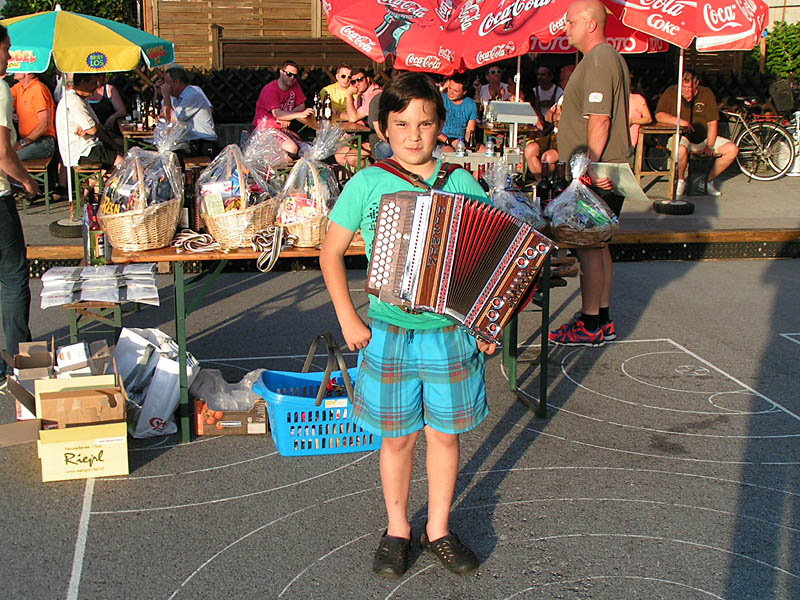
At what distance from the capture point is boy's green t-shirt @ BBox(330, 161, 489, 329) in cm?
303

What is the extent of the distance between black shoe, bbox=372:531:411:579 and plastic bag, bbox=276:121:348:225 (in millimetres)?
1851

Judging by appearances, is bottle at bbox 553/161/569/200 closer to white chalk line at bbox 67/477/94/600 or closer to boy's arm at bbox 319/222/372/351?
boy's arm at bbox 319/222/372/351

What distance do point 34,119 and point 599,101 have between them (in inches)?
313

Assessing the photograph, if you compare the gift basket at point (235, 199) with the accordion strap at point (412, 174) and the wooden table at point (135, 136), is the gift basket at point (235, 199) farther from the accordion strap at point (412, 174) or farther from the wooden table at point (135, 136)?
the wooden table at point (135, 136)

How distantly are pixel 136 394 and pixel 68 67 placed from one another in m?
5.68

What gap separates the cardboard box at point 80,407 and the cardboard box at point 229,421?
54 cm

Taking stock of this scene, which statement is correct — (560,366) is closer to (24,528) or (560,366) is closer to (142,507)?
(142,507)

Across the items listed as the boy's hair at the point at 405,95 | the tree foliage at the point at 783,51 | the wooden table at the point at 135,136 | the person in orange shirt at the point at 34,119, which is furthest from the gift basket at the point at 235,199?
the tree foliage at the point at 783,51

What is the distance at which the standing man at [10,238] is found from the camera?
15.4 feet

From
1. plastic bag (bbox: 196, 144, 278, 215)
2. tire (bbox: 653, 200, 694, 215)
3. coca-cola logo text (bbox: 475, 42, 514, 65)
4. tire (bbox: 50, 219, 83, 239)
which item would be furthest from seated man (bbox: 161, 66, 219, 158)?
plastic bag (bbox: 196, 144, 278, 215)

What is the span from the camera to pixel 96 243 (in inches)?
181

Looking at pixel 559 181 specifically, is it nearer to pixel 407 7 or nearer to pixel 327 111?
pixel 327 111

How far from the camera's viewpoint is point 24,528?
361 cm

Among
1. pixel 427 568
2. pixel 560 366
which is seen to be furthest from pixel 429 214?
pixel 560 366
